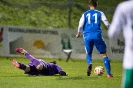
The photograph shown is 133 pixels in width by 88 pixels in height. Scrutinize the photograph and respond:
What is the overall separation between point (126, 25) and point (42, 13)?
21686 mm

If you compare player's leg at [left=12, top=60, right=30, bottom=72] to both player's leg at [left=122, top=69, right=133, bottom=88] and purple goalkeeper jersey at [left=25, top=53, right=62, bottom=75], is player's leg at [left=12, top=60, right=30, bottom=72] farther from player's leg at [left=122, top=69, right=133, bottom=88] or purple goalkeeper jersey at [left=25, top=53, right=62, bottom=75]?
player's leg at [left=122, top=69, right=133, bottom=88]

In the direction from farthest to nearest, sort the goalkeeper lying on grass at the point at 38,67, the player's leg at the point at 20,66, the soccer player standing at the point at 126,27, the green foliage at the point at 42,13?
the green foliage at the point at 42,13 → the goalkeeper lying on grass at the point at 38,67 → the player's leg at the point at 20,66 → the soccer player standing at the point at 126,27

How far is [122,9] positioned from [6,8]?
2137cm

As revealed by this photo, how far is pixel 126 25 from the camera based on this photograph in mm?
5574

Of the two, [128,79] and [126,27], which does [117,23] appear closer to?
[126,27]

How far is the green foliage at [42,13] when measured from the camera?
2584cm

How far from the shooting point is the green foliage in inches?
1017

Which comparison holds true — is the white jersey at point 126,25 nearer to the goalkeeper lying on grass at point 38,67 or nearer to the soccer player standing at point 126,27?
the soccer player standing at point 126,27

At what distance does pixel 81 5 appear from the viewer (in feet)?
84.5

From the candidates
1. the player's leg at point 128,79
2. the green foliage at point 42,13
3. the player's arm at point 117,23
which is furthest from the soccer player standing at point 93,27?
the green foliage at point 42,13

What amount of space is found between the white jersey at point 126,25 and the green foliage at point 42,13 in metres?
19.7

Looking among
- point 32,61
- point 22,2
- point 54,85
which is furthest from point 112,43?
point 54,85

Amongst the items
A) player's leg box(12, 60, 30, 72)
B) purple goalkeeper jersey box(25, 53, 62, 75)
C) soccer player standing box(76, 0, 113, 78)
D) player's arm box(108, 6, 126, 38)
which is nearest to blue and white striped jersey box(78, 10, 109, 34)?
soccer player standing box(76, 0, 113, 78)

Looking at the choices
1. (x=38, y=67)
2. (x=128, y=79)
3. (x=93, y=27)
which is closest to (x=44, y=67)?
(x=38, y=67)
